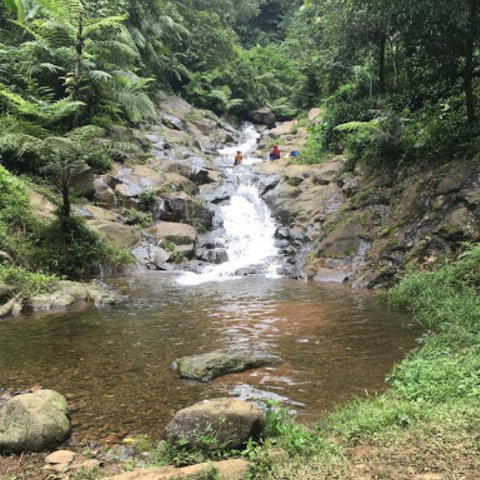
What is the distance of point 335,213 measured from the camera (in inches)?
600

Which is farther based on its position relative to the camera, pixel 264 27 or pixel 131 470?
pixel 264 27

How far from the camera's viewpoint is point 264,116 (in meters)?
32.8

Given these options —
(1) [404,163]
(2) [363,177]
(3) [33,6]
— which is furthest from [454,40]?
(3) [33,6]

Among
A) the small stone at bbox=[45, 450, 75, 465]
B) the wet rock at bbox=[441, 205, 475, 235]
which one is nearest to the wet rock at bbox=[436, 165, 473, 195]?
the wet rock at bbox=[441, 205, 475, 235]

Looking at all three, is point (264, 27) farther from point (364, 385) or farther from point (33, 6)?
point (364, 385)

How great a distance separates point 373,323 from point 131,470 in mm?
5212

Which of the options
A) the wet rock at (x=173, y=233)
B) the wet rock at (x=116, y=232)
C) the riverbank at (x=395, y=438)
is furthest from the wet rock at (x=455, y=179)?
the wet rock at (x=116, y=232)

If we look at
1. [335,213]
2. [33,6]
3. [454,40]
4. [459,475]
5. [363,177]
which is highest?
[33,6]

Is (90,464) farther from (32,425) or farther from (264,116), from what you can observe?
(264,116)

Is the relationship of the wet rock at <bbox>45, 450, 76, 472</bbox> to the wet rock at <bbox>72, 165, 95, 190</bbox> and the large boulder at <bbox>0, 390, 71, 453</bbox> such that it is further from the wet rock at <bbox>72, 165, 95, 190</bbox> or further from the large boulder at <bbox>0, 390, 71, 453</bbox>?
the wet rock at <bbox>72, 165, 95, 190</bbox>

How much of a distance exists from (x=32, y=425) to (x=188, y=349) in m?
2.82

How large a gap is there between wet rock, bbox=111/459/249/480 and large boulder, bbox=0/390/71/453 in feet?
3.35

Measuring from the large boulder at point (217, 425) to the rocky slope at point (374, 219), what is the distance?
7554 mm

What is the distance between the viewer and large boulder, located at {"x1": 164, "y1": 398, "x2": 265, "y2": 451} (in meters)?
3.57
